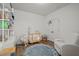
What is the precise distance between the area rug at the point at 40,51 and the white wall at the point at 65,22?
0.18 metres

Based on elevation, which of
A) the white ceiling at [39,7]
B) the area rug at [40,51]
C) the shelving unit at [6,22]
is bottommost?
the area rug at [40,51]

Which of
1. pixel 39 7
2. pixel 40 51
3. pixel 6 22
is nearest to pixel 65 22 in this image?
pixel 39 7

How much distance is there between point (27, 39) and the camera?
158 cm

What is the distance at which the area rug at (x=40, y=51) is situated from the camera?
5.08 feet

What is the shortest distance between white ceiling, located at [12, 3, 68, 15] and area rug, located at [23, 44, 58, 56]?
0.47m

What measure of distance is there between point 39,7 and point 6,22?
490mm

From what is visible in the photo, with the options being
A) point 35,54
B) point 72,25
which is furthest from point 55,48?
point 72,25

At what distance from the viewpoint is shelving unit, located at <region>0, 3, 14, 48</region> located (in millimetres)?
1513

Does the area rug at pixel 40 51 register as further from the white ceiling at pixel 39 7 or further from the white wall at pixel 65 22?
the white ceiling at pixel 39 7

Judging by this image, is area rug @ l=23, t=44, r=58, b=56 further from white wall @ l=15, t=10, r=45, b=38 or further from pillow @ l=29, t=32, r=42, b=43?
white wall @ l=15, t=10, r=45, b=38

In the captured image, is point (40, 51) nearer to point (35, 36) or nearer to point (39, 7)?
point (35, 36)

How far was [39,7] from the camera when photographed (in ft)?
5.13

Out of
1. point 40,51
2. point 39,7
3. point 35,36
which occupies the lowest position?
point 40,51

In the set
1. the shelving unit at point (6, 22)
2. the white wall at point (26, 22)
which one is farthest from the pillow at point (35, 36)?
the shelving unit at point (6, 22)
